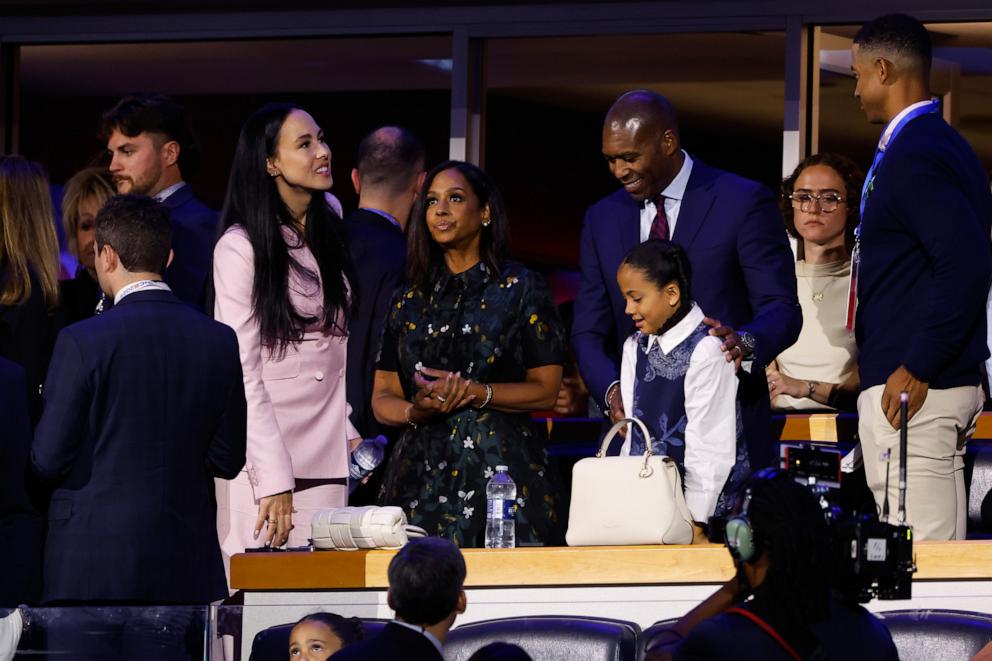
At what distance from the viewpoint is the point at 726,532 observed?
3648 millimetres

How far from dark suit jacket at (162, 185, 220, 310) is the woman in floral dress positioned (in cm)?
68

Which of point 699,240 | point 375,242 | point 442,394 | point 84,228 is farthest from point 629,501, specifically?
point 84,228

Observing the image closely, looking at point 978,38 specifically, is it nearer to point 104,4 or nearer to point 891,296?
point 891,296

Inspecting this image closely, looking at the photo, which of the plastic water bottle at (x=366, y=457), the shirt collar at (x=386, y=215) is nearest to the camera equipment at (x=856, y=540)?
the plastic water bottle at (x=366, y=457)

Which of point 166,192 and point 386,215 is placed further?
point 386,215

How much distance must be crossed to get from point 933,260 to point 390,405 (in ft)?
5.93

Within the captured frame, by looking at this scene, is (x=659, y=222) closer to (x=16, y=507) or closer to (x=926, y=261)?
(x=926, y=261)

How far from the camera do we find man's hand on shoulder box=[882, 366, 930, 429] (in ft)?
18.1

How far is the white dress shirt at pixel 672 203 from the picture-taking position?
245 inches

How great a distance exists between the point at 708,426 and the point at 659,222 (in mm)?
897

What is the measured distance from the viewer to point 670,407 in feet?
18.7

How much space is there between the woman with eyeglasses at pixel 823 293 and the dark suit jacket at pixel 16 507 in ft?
10.0

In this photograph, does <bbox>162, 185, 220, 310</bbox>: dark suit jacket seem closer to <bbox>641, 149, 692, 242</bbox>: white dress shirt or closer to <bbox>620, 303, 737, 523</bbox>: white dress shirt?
<bbox>641, 149, 692, 242</bbox>: white dress shirt

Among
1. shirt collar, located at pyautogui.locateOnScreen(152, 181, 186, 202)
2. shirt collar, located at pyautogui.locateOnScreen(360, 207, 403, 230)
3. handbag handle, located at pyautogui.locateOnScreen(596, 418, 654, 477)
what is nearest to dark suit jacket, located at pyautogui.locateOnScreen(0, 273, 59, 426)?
shirt collar, located at pyautogui.locateOnScreen(152, 181, 186, 202)
